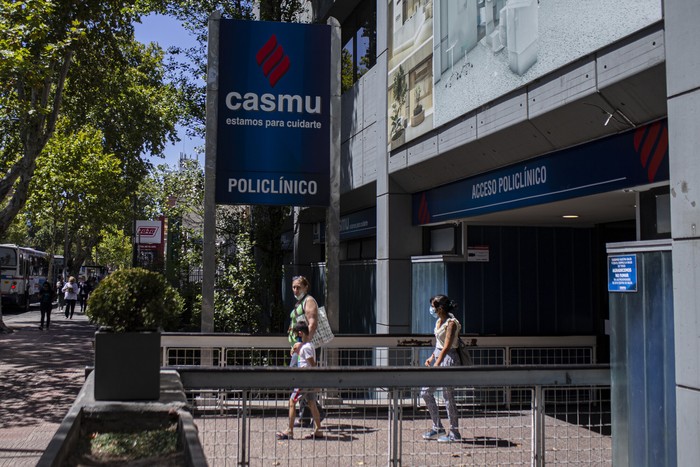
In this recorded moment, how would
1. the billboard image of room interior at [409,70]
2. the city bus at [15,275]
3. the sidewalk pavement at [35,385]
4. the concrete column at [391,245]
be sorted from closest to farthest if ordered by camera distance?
1. the sidewalk pavement at [35,385]
2. the billboard image of room interior at [409,70]
3. the concrete column at [391,245]
4. the city bus at [15,275]

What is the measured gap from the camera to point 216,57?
11859 millimetres

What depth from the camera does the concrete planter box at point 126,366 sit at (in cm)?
519

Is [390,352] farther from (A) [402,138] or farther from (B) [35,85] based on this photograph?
(B) [35,85]

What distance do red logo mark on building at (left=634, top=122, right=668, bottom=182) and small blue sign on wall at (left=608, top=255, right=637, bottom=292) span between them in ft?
3.43

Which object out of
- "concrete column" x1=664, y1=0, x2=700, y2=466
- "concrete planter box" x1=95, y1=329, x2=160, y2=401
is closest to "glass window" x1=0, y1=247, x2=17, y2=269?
"concrete planter box" x1=95, y1=329, x2=160, y2=401

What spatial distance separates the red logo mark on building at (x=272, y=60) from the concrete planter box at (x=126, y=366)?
7.37m

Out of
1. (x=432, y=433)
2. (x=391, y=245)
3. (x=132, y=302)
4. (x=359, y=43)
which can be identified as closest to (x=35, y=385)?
(x=391, y=245)

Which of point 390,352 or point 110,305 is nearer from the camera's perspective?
point 110,305

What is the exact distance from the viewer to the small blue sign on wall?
6051 millimetres

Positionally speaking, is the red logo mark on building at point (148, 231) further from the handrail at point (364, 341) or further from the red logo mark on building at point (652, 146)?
the red logo mark on building at point (652, 146)

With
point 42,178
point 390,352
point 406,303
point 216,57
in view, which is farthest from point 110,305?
point 42,178

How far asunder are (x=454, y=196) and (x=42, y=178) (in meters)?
26.2

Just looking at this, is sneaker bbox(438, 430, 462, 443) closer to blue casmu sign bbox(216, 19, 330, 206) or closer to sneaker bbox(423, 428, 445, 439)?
sneaker bbox(423, 428, 445, 439)

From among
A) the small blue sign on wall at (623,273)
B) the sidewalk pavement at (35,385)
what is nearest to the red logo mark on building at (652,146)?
the small blue sign on wall at (623,273)
